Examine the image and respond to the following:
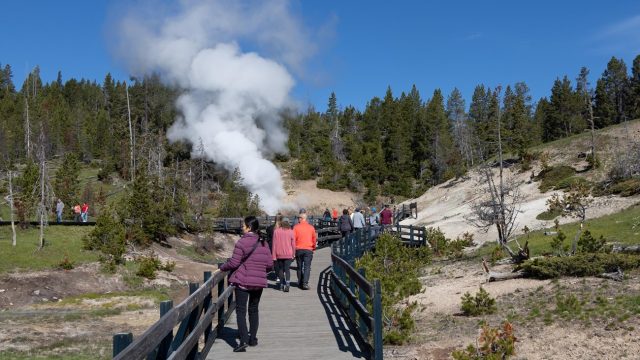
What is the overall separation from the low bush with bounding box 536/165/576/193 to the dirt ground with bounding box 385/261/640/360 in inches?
1099

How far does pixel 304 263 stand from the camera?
14.2m

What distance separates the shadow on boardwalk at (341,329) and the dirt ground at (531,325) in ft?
2.57

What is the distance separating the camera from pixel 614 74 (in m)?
90.7

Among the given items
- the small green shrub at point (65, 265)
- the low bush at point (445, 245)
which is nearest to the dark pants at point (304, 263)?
the low bush at point (445, 245)

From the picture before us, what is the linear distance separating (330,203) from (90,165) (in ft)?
121

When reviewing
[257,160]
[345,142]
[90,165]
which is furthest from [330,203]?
[90,165]

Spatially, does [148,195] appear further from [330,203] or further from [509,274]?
[330,203]

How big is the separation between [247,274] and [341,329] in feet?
7.70

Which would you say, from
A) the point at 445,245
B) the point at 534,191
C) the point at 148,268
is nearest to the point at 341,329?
the point at 148,268

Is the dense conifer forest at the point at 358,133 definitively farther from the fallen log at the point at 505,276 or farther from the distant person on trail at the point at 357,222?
the fallen log at the point at 505,276

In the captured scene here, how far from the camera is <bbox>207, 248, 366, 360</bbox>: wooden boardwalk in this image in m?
8.16

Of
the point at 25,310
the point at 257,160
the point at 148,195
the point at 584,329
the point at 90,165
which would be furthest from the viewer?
the point at 90,165

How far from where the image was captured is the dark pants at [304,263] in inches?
551

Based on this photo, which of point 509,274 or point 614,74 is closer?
point 509,274
